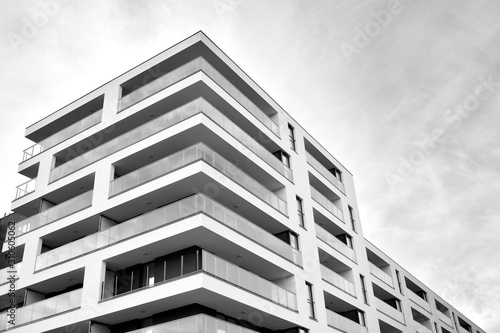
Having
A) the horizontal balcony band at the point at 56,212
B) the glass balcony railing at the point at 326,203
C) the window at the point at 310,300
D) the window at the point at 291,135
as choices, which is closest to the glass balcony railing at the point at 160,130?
the horizontal balcony band at the point at 56,212

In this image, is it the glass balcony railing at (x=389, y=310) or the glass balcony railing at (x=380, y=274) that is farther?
the glass balcony railing at (x=380, y=274)

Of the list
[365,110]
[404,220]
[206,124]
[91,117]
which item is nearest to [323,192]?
[365,110]

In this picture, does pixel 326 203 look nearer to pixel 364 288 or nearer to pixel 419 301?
pixel 364 288

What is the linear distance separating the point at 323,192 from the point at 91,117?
16.1 metres

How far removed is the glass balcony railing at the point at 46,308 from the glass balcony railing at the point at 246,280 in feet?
22.6

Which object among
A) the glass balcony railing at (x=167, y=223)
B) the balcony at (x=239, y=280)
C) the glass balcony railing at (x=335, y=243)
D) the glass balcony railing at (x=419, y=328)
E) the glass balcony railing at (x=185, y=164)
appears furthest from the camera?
the glass balcony railing at (x=419, y=328)

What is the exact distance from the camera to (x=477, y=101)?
25.2 m

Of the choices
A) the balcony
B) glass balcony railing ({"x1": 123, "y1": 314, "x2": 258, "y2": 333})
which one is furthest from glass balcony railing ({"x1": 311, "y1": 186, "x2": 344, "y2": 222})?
glass balcony railing ({"x1": 123, "y1": 314, "x2": 258, "y2": 333})

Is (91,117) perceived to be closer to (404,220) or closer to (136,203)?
(136,203)

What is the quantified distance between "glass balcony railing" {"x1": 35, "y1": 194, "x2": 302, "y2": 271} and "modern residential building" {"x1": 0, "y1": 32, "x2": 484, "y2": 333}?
0.06 meters

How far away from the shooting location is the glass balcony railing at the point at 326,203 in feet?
105

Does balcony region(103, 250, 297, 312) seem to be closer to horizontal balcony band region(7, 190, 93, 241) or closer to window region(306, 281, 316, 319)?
window region(306, 281, 316, 319)

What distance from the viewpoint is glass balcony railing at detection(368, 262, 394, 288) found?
37.9 metres

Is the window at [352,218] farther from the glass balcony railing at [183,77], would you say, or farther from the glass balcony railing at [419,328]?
the glass balcony railing at [183,77]
